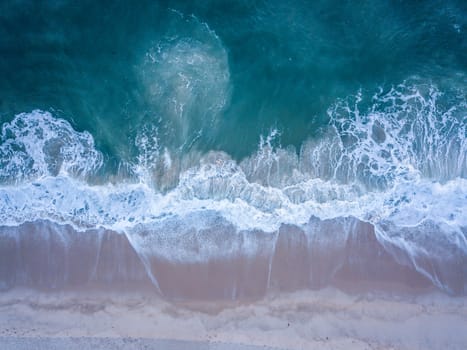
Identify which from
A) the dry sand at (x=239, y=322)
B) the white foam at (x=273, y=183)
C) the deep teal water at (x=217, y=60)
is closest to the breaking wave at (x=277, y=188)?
the white foam at (x=273, y=183)

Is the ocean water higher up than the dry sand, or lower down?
higher up

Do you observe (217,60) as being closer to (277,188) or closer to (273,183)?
(273,183)

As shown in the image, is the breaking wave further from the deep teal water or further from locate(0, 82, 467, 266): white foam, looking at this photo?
the deep teal water

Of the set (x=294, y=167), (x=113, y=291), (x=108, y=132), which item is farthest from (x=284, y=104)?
(x=113, y=291)

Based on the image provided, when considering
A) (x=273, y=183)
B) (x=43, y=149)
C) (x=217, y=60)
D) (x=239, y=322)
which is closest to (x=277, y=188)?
(x=273, y=183)

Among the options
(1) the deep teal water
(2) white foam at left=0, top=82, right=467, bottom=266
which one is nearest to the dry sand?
(2) white foam at left=0, top=82, right=467, bottom=266

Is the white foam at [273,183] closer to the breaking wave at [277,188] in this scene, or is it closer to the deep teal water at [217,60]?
Answer: the breaking wave at [277,188]
